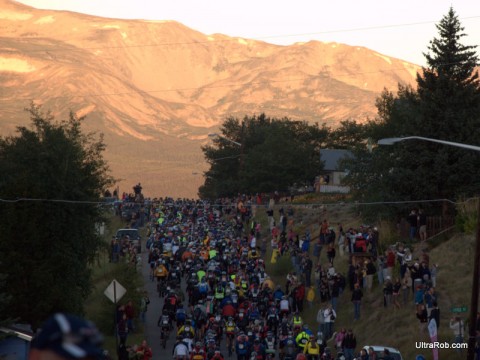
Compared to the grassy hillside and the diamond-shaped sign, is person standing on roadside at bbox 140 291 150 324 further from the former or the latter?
the diamond-shaped sign

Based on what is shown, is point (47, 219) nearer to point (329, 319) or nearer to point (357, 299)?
point (329, 319)

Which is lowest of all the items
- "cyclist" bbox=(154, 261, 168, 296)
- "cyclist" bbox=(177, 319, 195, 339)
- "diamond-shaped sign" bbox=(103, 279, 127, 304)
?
"cyclist" bbox=(177, 319, 195, 339)

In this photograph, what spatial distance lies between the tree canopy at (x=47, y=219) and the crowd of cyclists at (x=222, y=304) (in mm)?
3325

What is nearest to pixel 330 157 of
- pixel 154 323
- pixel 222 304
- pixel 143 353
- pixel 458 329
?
pixel 154 323

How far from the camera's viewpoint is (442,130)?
45.3 meters

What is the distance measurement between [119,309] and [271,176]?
59.3m

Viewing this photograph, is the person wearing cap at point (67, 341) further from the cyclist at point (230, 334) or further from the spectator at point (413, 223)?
the spectator at point (413, 223)

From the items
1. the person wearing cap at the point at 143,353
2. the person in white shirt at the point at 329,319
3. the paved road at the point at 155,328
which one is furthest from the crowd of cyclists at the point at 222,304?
the person wearing cap at the point at 143,353

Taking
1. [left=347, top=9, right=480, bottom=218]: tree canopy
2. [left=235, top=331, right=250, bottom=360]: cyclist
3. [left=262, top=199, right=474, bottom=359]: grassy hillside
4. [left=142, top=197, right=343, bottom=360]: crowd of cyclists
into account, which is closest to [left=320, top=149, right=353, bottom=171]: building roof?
[left=142, top=197, right=343, bottom=360]: crowd of cyclists

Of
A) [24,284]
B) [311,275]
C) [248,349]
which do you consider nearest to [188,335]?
[248,349]

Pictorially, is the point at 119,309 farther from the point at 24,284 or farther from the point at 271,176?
the point at 271,176

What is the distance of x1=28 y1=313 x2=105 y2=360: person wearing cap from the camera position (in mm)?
2439

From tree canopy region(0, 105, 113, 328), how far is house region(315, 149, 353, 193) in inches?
1813

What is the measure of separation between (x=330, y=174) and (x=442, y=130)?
53.8 metres
